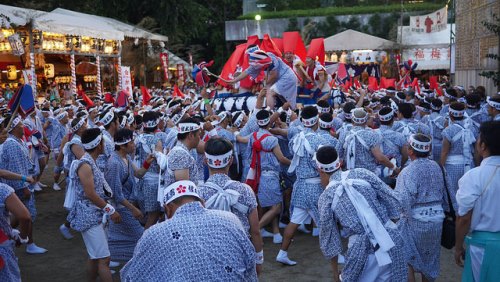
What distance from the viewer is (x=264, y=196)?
7.56m

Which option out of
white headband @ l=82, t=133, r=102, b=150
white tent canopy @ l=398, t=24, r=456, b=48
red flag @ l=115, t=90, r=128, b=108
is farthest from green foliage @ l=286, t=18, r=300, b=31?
white headband @ l=82, t=133, r=102, b=150

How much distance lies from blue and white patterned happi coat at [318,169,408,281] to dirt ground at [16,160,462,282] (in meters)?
2.36

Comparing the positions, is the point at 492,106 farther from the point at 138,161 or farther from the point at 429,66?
the point at 429,66

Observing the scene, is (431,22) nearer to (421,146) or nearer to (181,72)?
(181,72)

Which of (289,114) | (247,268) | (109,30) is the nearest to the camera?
(247,268)

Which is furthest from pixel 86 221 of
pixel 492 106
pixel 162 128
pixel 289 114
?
pixel 492 106

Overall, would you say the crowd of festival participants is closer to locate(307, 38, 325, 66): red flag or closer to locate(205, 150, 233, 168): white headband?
locate(205, 150, 233, 168): white headband

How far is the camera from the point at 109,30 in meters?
25.0

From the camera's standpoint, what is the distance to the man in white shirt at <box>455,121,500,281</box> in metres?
3.84

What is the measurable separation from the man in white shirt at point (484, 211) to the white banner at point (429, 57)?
27771 mm

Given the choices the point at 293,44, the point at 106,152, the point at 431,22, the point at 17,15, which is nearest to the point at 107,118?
the point at 106,152

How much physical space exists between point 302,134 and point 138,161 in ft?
7.51

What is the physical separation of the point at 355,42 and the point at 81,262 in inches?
956

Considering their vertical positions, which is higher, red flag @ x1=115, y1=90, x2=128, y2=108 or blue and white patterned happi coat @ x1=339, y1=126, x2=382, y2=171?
red flag @ x1=115, y1=90, x2=128, y2=108
